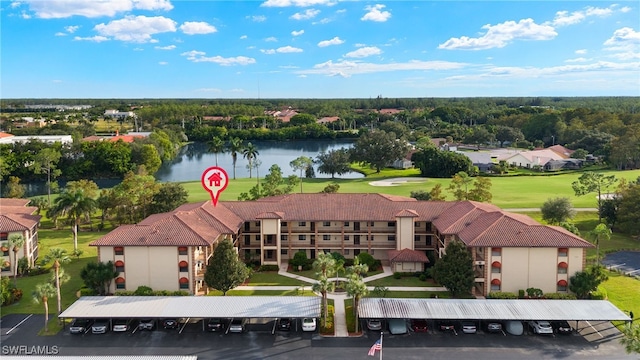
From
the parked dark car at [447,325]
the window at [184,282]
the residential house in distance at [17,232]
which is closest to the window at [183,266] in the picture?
the window at [184,282]

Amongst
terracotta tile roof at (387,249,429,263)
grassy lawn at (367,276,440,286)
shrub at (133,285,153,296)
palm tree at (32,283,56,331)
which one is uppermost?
palm tree at (32,283,56,331)

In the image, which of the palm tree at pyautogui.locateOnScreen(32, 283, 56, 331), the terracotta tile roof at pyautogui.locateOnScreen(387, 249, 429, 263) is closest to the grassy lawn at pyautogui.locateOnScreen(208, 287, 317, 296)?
the terracotta tile roof at pyautogui.locateOnScreen(387, 249, 429, 263)

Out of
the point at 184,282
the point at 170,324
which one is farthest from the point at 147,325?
the point at 184,282

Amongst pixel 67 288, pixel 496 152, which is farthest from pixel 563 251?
pixel 496 152

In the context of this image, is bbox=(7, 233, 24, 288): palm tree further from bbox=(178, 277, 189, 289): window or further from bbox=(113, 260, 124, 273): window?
bbox=(178, 277, 189, 289): window

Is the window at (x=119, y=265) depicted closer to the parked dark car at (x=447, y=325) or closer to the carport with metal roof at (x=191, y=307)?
the carport with metal roof at (x=191, y=307)

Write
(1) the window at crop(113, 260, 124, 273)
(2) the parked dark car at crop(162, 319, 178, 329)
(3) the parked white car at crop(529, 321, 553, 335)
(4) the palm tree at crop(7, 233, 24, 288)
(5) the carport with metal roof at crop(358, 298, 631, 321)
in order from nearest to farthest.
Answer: (3) the parked white car at crop(529, 321, 553, 335), (5) the carport with metal roof at crop(358, 298, 631, 321), (2) the parked dark car at crop(162, 319, 178, 329), (1) the window at crop(113, 260, 124, 273), (4) the palm tree at crop(7, 233, 24, 288)
